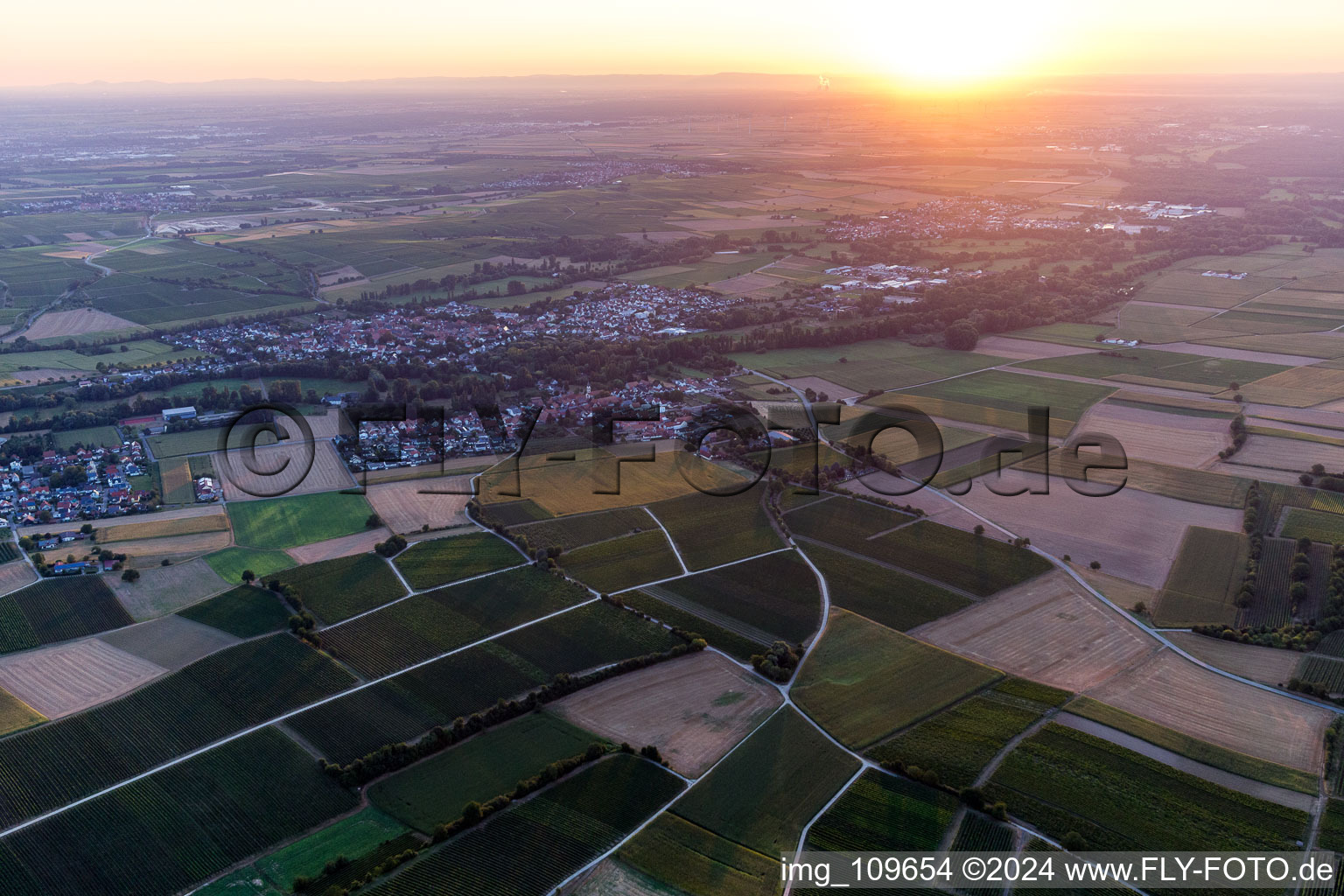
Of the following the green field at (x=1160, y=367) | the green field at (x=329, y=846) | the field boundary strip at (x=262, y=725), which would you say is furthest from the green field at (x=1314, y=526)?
the green field at (x=329, y=846)

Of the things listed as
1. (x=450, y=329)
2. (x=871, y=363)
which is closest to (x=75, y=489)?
(x=450, y=329)

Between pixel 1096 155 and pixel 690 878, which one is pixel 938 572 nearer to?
pixel 690 878

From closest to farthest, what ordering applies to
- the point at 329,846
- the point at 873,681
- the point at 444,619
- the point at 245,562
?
the point at 329,846
the point at 873,681
the point at 444,619
the point at 245,562

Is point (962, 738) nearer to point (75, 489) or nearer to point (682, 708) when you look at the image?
point (682, 708)

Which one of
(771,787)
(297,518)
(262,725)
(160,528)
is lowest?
(771,787)

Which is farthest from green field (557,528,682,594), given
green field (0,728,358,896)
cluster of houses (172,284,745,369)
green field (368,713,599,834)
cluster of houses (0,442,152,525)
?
cluster of houses (172,284,745,369)

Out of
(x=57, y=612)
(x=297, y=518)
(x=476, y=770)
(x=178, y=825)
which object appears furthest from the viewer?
(x=297, y=518)

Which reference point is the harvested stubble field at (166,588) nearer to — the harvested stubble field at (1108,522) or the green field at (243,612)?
the green field at (243,612)
